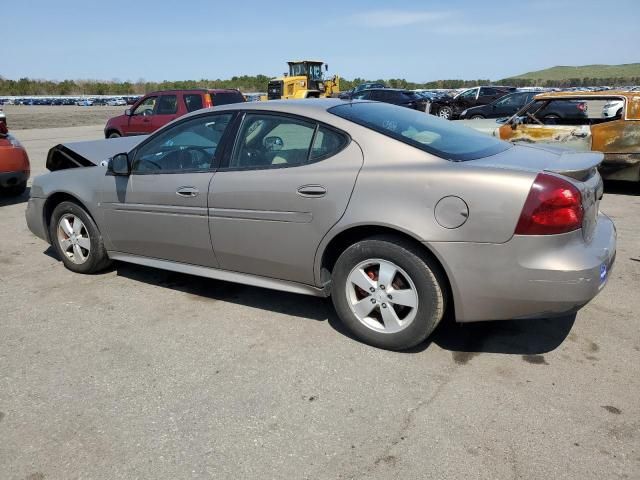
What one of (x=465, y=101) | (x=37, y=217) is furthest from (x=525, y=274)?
(x=465, y=101)

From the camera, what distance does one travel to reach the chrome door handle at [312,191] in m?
3.33

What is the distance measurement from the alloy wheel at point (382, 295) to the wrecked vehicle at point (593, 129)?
5714 mm

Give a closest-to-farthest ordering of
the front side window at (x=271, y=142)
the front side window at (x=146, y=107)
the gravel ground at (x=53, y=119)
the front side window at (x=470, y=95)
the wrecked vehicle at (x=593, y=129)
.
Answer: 1. the front side window at (x=271, y=142)
2. the wrecked vehicle at (x=593, y=129)
3. the front side window at (x=146, y=107)
4. the front side window at (x=470, y=95)
5. the gravel ground at (x=53, y=119)

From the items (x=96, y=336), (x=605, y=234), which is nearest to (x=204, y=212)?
(x=96, y=336)

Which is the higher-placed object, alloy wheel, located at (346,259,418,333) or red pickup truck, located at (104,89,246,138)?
red pickup truck, located at (104,89,246,138)

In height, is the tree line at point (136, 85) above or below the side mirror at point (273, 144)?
above

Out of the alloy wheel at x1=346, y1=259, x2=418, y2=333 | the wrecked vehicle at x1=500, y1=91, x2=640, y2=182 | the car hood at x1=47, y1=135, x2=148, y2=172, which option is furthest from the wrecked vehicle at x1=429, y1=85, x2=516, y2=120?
the alloy wheel at x1=346, y1=259, x2=418, y2=333

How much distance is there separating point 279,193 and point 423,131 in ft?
3.47

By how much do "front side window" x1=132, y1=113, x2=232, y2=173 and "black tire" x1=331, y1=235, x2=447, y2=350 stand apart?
134cm

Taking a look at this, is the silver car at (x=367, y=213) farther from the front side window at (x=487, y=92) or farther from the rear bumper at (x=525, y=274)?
the front side window at (x=487, y=92)

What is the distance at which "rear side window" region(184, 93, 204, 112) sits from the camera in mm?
12727

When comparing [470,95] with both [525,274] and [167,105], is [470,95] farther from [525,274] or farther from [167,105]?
[525,274]

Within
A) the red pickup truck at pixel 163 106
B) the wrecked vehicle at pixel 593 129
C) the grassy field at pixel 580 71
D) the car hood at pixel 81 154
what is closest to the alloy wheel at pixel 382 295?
the car hood at pixel 81 154

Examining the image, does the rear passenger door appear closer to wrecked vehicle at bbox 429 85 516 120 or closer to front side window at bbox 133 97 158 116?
front side window at bbox 133 97 158 116
